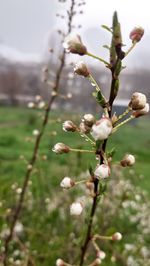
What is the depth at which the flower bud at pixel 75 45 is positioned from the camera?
116 centimetres

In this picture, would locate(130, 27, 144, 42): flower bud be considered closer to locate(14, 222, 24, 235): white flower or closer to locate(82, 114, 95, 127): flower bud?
locate(82, 114, 95, 127): flower bud

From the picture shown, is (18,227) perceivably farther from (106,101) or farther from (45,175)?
(106,101)

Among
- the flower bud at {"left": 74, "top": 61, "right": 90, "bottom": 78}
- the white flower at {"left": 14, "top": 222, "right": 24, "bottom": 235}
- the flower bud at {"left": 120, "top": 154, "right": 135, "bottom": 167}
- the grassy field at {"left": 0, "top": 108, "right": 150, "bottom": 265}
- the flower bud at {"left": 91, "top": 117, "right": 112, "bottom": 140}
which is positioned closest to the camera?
the flower bud at {"left": 91, "top": 117, "right": 112, "bottom": 140}

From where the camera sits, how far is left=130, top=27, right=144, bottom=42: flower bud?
1162 mm

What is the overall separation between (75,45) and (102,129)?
8.1 inches

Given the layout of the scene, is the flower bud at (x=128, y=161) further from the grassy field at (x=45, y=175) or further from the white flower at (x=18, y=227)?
the white flower at (x=18, y=227)

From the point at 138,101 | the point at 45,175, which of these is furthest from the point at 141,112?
the point at 45,175

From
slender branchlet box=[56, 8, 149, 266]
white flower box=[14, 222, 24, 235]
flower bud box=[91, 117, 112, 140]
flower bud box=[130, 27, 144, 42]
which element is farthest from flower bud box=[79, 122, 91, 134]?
white flower box=[14, 222, 24, 235]

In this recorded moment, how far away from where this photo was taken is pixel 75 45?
1157 mm

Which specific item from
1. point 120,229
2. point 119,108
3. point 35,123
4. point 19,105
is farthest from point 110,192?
point 19,105

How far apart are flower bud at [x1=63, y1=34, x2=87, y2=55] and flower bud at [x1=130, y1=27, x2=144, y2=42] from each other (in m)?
0.10

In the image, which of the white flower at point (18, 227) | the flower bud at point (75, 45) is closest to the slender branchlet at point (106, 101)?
the flower bud at point (75, 45)

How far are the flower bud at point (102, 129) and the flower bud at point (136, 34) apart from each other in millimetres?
201

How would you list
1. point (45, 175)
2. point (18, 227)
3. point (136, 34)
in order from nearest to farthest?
1. point (136, 34)
2. point (18, 227)
3. point (45, 175)
